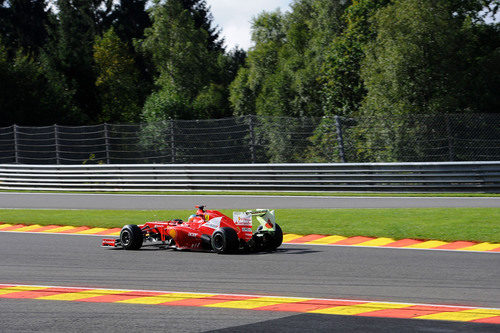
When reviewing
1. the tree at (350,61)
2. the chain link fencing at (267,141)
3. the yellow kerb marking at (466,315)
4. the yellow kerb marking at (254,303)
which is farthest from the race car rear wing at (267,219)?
the tree at (350,61)

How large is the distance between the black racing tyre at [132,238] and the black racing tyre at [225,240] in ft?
4.60

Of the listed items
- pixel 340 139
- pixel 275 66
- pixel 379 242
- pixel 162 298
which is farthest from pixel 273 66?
pixel 162 298

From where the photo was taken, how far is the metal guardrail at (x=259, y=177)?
60.4 ft

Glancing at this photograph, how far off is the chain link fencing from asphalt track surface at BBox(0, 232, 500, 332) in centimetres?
853

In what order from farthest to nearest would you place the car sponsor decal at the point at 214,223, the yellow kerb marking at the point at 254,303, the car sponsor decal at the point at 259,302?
the car sponsor decal at the point at 214,223, the yellow kerb marking at the point at 254,303, the car sponsor decal at the point at 259,302

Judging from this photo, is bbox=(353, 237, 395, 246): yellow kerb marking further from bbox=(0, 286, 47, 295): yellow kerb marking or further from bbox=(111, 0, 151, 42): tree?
bbox=(111, 0, 151, 42): tree

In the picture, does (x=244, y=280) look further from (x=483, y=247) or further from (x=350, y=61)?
(x=350, y=61)

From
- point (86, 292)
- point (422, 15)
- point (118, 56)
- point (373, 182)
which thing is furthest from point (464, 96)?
point (118, 56)

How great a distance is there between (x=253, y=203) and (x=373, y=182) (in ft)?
11.5

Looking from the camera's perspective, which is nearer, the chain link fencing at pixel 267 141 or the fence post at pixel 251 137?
the chain link fencing at pixel 267 141

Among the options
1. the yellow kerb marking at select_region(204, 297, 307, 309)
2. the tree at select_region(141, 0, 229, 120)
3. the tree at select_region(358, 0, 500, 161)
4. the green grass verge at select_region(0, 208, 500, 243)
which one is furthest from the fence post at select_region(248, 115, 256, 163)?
the tree at select_region(141, 0, 229, 120)

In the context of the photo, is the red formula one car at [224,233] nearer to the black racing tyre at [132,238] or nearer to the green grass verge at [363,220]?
the black racing tyre at [132,238]

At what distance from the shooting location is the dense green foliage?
2555cm

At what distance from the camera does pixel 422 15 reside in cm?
2562
